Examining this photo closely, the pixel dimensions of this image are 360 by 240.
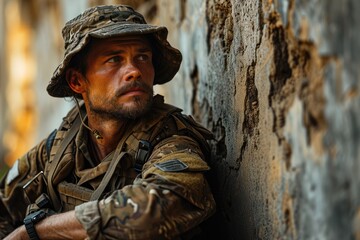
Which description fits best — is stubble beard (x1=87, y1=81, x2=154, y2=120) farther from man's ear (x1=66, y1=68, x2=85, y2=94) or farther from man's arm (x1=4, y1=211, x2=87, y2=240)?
man's arm (x1=4, y1=211, x2=87, y2=240)

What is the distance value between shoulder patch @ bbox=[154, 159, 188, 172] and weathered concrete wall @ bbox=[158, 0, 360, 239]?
332 mm

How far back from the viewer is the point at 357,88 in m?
1.88

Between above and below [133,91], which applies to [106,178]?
below

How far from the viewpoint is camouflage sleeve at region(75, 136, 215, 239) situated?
255 cm

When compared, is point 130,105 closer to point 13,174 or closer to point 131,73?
point 131,73

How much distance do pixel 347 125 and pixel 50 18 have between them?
965cm

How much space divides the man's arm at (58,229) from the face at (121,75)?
0.57 meters

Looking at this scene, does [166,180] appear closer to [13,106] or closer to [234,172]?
[234,172]

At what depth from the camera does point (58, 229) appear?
2818 millimetres

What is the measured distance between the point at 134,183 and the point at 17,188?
1170mm

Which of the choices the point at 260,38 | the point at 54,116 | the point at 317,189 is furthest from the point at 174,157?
the point at 54,116

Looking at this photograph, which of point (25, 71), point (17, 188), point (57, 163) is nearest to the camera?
point (57, 163)

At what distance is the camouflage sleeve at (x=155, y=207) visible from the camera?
100 inches

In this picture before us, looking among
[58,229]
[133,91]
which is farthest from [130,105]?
[58,229]
